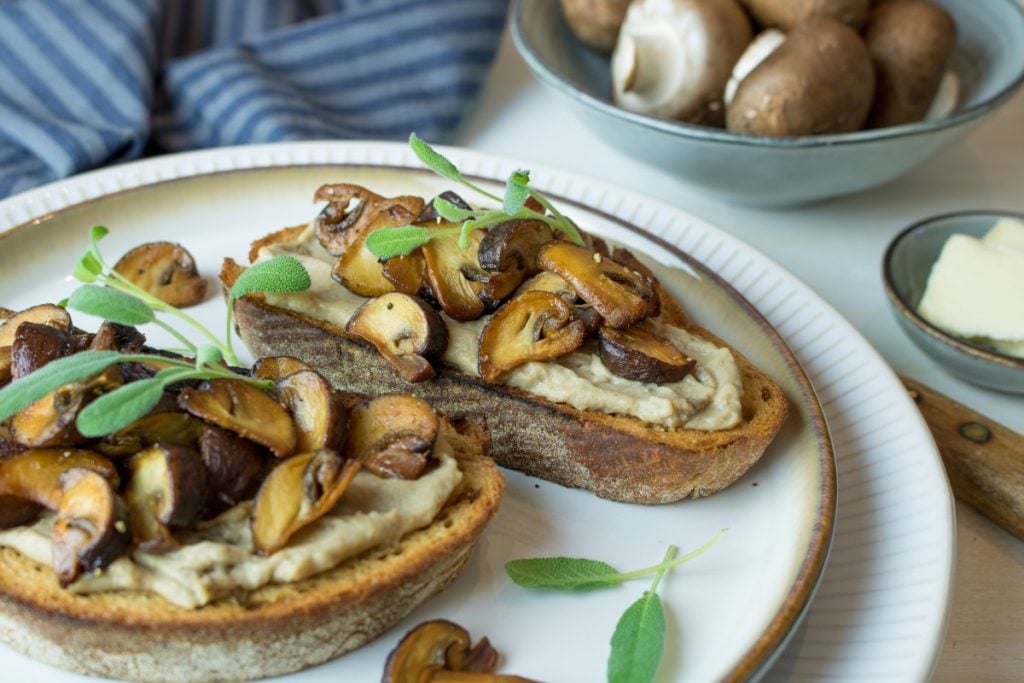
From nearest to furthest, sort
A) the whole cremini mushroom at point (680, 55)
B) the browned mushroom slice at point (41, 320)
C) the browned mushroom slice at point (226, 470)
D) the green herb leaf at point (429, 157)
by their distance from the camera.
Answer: the browned mushroom slice at point (226, 470) < the browned mushroom slice at point (41, 320) < the green herb leaf at point (429, 157) < the whole cremini mushroom at point (680, 55)

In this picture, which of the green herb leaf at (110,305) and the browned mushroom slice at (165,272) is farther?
the browned mushroom slice at (165,272)

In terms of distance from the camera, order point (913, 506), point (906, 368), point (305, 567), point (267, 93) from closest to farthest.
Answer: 1. point (305, 567)
2. point (913, 506)
3. point (906, 368)
4. point (267, 93)

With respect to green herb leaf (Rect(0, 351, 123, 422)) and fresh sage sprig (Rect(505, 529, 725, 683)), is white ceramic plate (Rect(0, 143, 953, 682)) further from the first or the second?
green herb leaf (Rect(0, 351, 123, 422))

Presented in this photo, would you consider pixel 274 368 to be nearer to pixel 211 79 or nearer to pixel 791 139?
pixel 791 139

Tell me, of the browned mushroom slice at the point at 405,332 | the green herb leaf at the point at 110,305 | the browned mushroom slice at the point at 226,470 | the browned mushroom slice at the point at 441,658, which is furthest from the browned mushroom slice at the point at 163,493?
the browned mushroom slice at the point at 405,332

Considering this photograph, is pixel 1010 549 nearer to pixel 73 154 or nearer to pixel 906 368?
pixel 906 368

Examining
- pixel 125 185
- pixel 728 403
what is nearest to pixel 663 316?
pixel 728 403

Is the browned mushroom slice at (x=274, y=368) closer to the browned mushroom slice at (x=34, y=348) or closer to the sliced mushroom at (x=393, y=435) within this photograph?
the sliced mushroom at (x=393, y=435)
